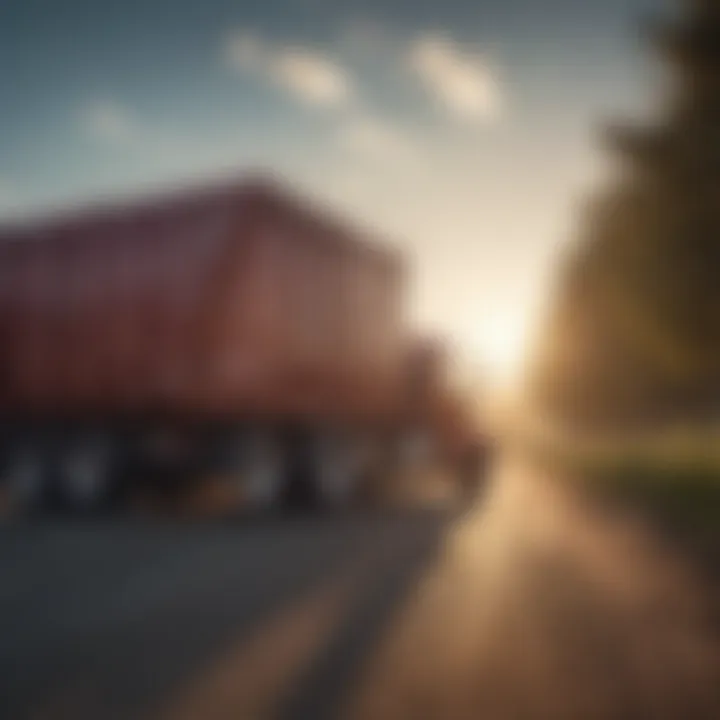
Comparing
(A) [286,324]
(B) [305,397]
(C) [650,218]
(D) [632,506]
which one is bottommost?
(D) [632,506]

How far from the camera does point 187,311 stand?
40.4 ft

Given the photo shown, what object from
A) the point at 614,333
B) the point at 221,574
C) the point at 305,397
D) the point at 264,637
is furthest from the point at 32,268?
the point at 614,333

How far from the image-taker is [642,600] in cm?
777

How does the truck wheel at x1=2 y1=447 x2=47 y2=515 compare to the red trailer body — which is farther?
the truck wheel at x1=2 y1=447 x2=47 y2=515

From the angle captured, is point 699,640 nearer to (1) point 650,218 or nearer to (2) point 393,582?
(2) point 393,582

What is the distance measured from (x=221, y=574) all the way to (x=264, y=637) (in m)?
2.52

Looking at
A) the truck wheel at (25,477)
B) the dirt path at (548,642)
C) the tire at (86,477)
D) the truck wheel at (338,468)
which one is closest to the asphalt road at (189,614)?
the dirt path at (548,642)

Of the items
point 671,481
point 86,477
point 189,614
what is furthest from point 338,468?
point 189,614

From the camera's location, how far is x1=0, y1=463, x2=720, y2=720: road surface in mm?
4750

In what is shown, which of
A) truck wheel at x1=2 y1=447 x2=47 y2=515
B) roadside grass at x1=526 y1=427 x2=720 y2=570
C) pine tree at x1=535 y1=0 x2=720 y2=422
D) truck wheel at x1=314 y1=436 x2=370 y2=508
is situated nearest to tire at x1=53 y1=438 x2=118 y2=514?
truck wheel at x1=2 y1=447 x2=47 y2=515

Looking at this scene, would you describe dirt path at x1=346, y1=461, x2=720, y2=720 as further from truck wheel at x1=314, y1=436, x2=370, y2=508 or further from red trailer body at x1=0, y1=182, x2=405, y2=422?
truck wheel at x1=314, y1=436, x2=370, y2=508

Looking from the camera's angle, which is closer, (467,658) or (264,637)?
(467,658)

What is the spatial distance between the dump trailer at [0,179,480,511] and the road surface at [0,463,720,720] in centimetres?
171

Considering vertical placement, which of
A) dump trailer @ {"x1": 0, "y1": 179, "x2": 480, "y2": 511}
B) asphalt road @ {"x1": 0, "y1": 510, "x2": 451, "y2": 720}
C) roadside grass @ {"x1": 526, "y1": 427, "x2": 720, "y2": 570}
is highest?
dump trailer @ {"x1": 0, "y1": 179, "x2": 480, "y2": 511}
